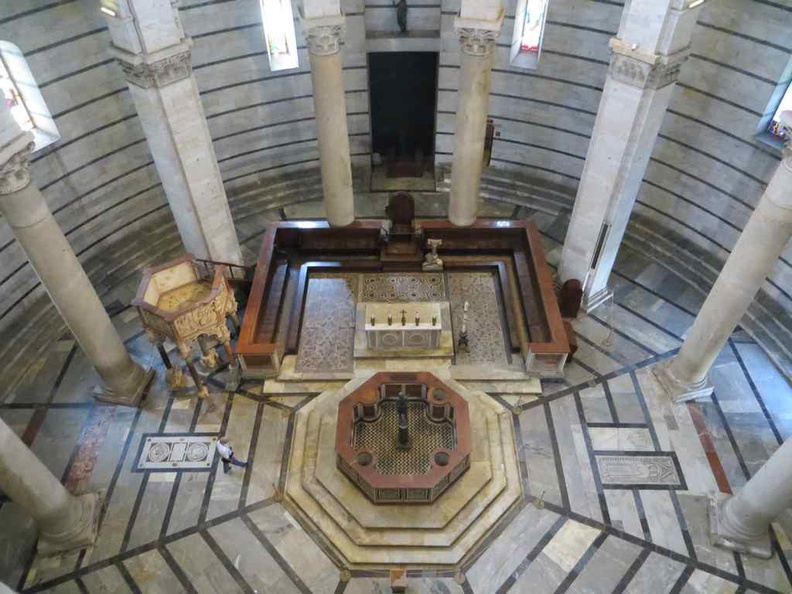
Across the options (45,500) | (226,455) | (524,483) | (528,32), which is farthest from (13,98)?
(524,483)

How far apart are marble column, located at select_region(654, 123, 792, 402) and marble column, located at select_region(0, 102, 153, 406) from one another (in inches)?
404

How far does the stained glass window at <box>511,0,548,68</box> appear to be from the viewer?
14023 millimetres

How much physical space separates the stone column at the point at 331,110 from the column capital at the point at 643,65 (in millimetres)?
5057

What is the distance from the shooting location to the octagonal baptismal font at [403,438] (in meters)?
9.92

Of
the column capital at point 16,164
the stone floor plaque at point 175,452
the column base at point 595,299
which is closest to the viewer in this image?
the column capital at point 16,164

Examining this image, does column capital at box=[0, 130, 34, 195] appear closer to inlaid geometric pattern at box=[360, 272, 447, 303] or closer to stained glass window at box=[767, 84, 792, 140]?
inlaid geometric pattern at box=[360, 272, 447, 303]

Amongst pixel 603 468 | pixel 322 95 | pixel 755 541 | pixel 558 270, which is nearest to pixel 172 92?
pixel 322 95

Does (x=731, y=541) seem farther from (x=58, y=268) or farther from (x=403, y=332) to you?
(x=58, y=268)

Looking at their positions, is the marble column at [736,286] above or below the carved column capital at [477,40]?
below

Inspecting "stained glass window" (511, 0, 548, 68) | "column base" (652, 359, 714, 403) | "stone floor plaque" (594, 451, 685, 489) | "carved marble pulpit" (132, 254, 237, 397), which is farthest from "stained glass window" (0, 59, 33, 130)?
"column base" (652, 359, 714, 403)

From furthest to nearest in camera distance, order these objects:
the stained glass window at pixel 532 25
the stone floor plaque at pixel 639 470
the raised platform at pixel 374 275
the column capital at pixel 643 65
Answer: the stained glass window at pixel 532 25 < the raised platform at pixel 374 275 < the stone floor plaque at pixel 639 470 < the column capital at pixel 643 65

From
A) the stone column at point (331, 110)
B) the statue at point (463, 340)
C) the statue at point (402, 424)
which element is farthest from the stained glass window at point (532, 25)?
the statue at point (402, 424)

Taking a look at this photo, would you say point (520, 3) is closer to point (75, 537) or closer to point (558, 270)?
point (558, 270)

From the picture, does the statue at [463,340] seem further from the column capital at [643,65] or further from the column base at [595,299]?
the column capital at [643,65]
